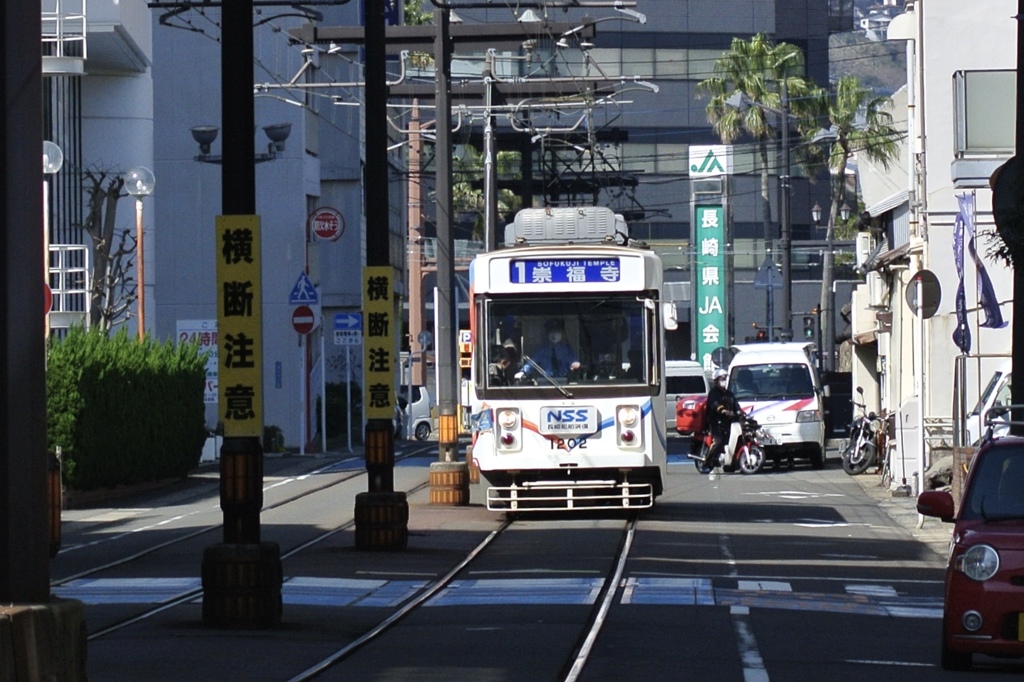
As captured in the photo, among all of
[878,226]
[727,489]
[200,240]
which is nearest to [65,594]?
[727,489]

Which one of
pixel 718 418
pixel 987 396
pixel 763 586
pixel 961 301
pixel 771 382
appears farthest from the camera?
pixel 771 382

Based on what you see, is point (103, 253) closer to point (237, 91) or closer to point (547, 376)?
point (547, 376)

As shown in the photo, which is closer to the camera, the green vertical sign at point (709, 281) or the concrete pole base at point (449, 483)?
the concrete pole base at point (449, 483)

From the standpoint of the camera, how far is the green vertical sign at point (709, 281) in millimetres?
58094

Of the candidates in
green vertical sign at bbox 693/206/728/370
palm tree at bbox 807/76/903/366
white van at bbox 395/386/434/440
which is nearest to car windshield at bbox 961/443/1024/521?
white van at bbox 395/386/434/440

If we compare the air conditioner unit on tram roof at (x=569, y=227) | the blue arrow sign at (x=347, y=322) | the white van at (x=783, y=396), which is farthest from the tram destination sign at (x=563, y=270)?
the blue arrow sign at (x=347, y=322)

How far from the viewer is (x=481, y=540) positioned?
2070 cm

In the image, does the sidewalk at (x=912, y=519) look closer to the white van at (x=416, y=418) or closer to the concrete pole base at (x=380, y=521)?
the concrete pole base at (x=380, y=521)

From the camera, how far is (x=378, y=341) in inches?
800

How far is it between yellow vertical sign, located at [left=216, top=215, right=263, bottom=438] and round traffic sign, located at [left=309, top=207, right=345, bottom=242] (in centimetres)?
3028

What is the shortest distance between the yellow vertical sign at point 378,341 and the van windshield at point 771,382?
17916 millimetres

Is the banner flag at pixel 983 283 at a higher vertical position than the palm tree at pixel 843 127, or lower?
lower

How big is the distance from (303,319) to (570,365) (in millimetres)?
17530

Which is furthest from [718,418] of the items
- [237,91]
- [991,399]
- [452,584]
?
[237,91]
